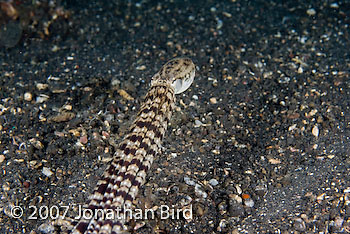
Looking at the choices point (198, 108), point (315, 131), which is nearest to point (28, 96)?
point (198, 108)

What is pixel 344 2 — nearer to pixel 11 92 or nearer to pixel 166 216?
pixel 166 216

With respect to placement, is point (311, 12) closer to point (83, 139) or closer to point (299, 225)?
point (299, 225)

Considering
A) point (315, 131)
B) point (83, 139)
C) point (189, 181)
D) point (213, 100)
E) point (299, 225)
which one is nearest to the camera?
point (299, 225)

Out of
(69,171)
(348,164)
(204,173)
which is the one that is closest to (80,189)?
(69,171)

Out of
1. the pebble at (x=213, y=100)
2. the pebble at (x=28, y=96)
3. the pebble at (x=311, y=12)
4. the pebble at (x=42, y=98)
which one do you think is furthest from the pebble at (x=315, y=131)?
the pebble at (x=28, y=96)

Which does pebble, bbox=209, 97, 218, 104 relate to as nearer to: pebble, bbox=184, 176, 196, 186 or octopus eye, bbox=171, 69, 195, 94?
octopus eye, bbox=171, 69, 195, 94

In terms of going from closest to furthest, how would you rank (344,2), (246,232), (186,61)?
(246,232)
(186,61)
(344,2)

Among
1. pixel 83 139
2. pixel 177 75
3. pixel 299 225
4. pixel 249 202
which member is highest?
pixel 177 75

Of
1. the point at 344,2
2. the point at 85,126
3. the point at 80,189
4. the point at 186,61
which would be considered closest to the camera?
the point at 80,189

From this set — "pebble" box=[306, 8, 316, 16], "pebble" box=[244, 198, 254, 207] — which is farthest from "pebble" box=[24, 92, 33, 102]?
"pebble" box=[306, 8, 316, 16]
